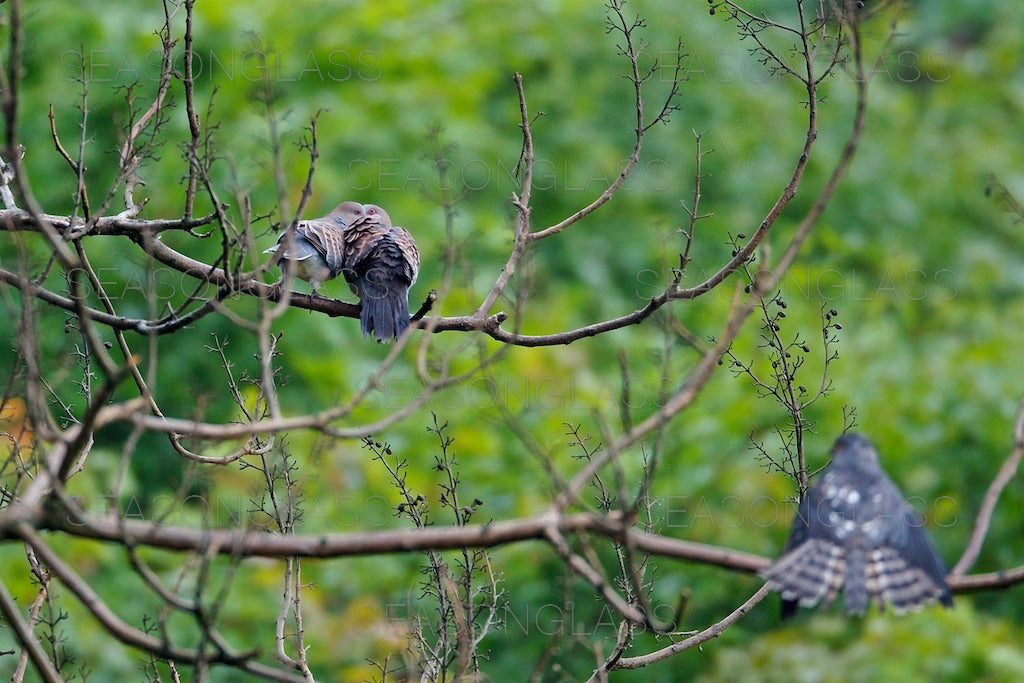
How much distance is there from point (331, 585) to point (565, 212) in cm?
468

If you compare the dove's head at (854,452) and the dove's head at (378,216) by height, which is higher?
the dove's head at (378,216)

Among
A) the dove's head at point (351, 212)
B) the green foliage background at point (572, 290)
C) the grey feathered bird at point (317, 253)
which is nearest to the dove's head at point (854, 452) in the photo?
the green foliage background at point (572, 290)

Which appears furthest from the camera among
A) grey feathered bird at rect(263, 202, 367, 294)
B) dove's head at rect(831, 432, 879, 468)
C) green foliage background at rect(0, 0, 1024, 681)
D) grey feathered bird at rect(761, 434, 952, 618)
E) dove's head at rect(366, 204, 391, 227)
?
green foliage background at rect(0, 0, 1024, 681)

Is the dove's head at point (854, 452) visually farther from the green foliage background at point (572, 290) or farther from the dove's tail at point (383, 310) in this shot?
the dove's tail at point (383, 310)

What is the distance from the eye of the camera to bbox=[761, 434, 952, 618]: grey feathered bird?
281 cm

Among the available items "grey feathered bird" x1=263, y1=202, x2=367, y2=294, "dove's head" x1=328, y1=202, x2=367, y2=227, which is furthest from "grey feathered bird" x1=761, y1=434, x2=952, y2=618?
"dove's head" x1=328, y1=202, x2=367, y2=227

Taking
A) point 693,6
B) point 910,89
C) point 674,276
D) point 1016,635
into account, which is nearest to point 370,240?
point 674,276

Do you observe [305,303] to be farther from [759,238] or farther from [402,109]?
[402,109]

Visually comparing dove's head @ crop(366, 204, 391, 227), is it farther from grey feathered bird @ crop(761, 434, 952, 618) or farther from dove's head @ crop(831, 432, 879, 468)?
grey feathered bird @ crop(761, 434, 952, 618)

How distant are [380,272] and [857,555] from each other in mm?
2799

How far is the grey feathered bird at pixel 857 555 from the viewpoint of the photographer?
9.21ft

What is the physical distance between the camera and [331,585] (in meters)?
7.82

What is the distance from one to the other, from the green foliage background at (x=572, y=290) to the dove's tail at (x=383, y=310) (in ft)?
1.25

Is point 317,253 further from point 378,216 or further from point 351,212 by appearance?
point 351,212
